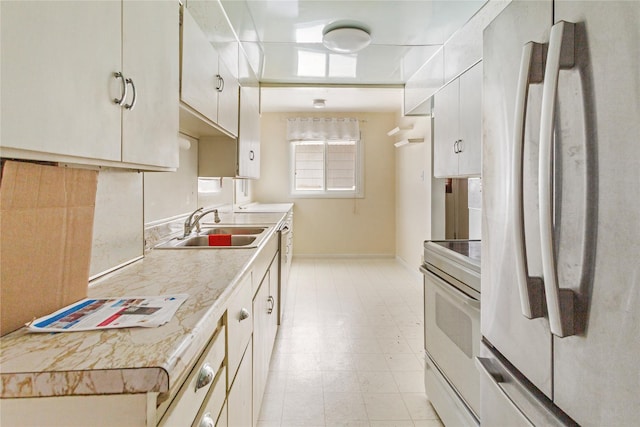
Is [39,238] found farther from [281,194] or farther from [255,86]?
[281,194]

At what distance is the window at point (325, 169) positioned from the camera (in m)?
5.86

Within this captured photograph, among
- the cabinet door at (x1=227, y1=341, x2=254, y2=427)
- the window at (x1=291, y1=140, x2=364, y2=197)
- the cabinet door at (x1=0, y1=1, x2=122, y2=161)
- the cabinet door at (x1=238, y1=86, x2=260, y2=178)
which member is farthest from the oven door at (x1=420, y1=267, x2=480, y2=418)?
the window at (x1=291, y1=140, x2=364, y2=197)

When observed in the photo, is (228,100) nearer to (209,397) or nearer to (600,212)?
(209,397)

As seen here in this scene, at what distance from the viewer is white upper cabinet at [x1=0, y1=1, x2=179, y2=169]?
594mm

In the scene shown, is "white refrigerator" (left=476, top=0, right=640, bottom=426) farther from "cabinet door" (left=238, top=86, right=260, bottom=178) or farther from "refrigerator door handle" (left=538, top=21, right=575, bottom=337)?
"cabinet door" (left=238, top=86, right=260, bottom=178)

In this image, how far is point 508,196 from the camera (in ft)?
2.97

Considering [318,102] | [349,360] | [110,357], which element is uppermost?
[318,102]

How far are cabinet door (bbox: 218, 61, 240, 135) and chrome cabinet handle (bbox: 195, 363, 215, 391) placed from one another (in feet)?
4.85

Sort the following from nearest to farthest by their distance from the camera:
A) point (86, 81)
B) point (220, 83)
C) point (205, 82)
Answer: point (86, 81) < point (205, 82) < point (220, 83)

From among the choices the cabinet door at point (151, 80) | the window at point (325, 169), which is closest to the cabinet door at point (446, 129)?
the cabinet door at point (151, 80)

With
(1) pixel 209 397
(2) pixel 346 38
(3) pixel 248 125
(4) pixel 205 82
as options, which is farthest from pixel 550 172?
(3) pixel 248 125

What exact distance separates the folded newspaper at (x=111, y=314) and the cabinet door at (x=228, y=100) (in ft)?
4.27

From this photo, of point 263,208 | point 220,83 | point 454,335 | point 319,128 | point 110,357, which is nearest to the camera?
point 110,357

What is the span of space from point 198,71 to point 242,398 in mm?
1401
